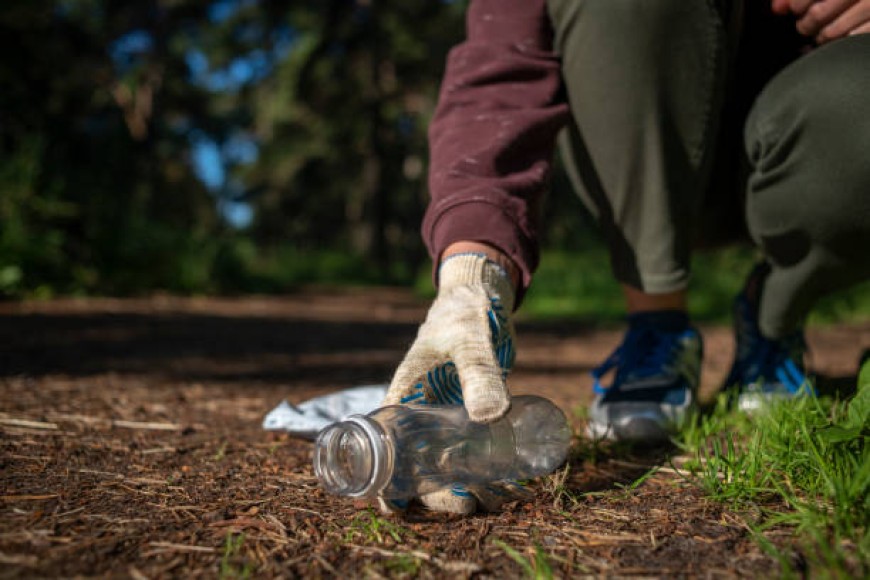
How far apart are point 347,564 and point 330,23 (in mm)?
14450

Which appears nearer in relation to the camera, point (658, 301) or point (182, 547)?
point (182, 547)

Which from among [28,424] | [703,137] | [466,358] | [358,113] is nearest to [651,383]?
[703,137]

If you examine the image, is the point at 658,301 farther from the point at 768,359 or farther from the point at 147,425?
the point at 147,425

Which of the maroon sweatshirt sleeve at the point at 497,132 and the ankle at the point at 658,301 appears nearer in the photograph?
the maroon sweatshirt sleeve at the point at 497,132

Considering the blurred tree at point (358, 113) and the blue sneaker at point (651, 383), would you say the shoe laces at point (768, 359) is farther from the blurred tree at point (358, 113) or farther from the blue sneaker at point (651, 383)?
the blurred tree at point (358, 113)

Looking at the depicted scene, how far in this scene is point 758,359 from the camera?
197 cm

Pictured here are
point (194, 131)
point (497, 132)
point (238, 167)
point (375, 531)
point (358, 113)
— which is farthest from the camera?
point (238, 167)

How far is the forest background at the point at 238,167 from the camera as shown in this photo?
6.07m

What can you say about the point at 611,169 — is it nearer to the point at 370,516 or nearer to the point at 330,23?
the point at 370,516

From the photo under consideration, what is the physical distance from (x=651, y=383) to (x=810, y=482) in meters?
0.57

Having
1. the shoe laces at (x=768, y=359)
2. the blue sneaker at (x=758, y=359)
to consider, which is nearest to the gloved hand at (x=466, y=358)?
the blue sneaker at (x=758, y=359)

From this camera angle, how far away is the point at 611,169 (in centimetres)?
168

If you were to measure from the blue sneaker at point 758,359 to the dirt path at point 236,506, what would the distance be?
0.81 ft

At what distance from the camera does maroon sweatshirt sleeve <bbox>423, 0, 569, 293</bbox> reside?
1396mm
